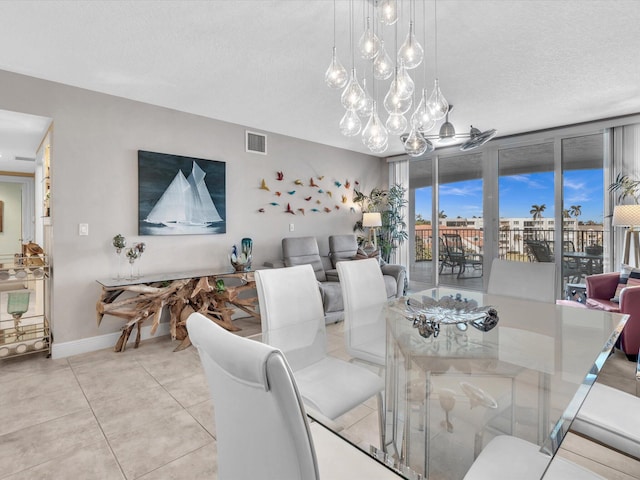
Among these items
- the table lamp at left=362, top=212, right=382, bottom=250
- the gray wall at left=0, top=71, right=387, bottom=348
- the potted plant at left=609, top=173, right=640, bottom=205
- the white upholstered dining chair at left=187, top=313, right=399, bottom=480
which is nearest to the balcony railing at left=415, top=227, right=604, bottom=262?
the potted plant at left=609, top=173, right=640, bottom=205

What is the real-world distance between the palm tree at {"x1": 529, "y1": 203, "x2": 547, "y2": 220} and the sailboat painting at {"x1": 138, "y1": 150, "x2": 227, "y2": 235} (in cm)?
442

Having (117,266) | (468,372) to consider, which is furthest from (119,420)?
(468,372)

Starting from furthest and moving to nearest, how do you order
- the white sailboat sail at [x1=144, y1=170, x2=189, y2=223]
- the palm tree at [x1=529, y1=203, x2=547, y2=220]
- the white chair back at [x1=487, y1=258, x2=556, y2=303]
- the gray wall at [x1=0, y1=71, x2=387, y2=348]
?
the palm tree at [x1=529, y1=203, x2=547, y2=220] < the white sailboat sail at [x1=144, y1=170, x2=189, y2=223] < the gray wall at [x1=0, y1=71, x2=387, y2=348] < the white chair back at [x1=487, y1=258, x2=556, y2=303]

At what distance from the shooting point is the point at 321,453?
104 centimetres

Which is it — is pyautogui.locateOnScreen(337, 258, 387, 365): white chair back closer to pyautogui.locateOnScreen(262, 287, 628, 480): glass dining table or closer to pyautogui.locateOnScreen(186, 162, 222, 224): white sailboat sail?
pyautogui.locateOnScreen(262, 287, 628, 480): glass dining table

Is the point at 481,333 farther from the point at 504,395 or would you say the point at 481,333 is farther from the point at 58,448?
the point at 58,448

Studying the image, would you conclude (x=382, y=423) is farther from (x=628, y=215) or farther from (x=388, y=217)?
(x=388, y=217)

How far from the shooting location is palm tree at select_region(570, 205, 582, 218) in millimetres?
4566

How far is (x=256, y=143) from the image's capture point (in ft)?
15.0

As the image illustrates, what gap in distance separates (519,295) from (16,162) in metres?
7.65

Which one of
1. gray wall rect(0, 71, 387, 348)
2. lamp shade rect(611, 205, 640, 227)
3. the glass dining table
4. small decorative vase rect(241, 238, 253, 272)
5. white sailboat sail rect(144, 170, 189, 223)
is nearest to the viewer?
the glass dining table

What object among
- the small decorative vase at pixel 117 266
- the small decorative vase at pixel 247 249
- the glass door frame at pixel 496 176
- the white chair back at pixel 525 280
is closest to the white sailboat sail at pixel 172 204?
the small decorative vase at pixel 117 266

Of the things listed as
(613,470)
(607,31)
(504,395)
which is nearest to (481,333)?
(504,395)

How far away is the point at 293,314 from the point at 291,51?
6.55 feet
